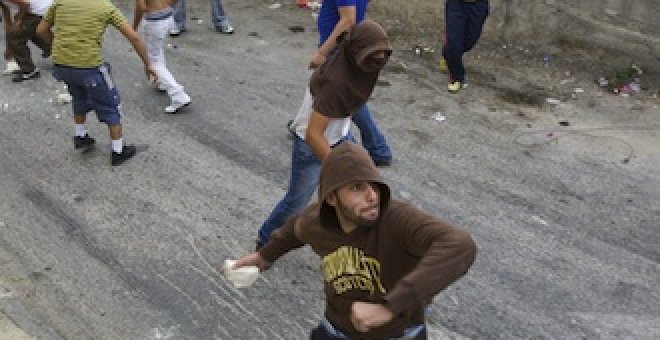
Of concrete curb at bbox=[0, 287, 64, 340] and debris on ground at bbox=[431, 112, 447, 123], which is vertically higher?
concrete curb at bbox=[0, 287, 64, 340]

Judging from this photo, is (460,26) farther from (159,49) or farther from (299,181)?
(299,181)

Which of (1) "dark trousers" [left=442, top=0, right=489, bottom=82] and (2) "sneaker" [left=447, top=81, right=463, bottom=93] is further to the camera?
(2) "sneaker" [left=447, top=81, right=463, bottom=93]

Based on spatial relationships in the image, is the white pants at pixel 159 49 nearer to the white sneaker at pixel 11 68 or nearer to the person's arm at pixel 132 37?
the person's arm at pixel 132 37

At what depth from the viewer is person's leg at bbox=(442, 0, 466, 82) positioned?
7.40 meters

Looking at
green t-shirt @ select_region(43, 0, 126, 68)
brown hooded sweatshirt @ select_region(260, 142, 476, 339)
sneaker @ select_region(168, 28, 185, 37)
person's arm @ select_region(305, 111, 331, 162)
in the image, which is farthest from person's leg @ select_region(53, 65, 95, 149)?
brown hooded sweatshirt @ select_region(260, 142, 476, 339)

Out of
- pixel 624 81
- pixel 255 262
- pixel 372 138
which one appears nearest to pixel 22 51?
pixel 372 138

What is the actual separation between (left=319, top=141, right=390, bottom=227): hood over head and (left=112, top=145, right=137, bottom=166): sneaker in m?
3.79

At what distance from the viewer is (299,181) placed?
445cm

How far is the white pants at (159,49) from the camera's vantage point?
6.81m

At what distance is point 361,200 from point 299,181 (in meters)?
2.00

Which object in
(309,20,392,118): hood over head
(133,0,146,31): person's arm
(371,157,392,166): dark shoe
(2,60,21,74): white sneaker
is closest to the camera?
(309,20,392,118): hood over head

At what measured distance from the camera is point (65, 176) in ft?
19.3

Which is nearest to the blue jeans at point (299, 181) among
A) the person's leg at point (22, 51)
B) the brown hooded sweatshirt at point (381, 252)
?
the brown hooded sweatshirt at point (381, 252)

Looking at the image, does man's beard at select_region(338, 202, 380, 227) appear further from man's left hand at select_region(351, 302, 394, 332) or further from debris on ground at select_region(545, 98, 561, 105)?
debris on ground at select_region(545, 98, 561, 105)
